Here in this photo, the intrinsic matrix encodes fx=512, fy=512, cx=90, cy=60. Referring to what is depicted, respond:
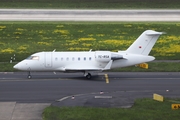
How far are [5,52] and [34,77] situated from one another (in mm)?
11170

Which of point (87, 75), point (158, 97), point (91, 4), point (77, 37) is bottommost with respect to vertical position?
point (158, 97)

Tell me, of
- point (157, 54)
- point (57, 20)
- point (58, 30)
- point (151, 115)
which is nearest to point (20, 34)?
point (58, 30)

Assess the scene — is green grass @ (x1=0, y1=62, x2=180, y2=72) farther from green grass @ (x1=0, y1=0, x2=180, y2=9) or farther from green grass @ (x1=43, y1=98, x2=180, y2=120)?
green grass @ (x1=0, y1=0, x2=180, y2=9)

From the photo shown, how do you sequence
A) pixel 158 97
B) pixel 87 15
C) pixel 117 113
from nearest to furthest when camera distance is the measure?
1. pixel 117 113
2. pixel 158 97
3. pixel 87 15

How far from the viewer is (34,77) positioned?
40531mm

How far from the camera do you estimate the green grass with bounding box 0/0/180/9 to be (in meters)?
83.4

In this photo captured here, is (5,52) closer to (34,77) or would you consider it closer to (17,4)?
(34,77)

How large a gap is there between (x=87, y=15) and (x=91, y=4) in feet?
42.8

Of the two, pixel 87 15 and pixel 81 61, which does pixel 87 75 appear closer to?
pixel 81 61

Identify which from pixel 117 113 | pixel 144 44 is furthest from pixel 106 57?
pixel 117 113

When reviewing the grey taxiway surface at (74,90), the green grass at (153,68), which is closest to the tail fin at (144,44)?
the grey taxiway surface at (74,90)

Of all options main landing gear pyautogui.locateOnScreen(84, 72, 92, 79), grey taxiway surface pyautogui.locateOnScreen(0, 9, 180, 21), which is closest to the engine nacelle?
main landing gear pyautogui.locateOnScreen(84, 72, 92, 79)

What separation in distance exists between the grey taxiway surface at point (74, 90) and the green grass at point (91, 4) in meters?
42.0

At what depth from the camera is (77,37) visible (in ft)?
195
